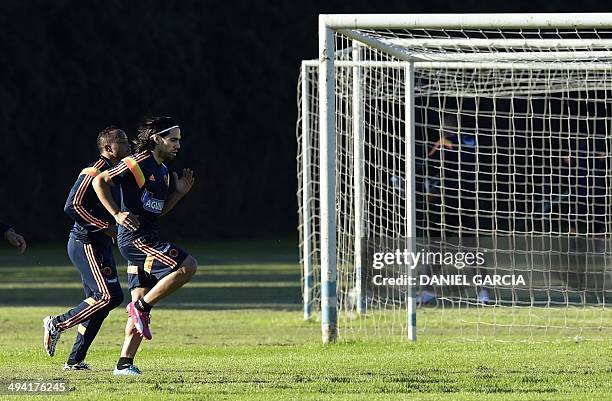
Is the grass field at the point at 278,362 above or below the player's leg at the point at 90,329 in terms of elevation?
below

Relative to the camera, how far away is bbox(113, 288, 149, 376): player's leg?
31.8 feet

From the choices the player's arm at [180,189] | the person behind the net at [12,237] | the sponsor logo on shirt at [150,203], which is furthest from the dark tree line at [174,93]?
the sponsor logo on shirt at [150,203]

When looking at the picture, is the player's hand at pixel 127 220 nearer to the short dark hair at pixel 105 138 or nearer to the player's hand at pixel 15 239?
the player's hand at pixel 15 239

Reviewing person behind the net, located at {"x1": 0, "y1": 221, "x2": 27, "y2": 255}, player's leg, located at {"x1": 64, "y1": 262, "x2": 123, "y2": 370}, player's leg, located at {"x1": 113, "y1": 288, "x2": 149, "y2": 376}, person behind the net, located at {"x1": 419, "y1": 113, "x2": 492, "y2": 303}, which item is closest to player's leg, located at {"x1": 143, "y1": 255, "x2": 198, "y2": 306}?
player's leg, located at {"x1": 113, "y1": 288, "x2": 149, "y2": 376}

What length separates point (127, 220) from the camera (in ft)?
31.2

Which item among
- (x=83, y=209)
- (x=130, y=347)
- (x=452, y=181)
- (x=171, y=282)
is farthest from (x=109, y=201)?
(x=452, y=181)

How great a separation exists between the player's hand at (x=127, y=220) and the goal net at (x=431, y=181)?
2.98 m

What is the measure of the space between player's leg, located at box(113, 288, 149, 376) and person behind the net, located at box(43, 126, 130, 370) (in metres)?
0.58

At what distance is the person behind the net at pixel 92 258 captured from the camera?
10352 mm

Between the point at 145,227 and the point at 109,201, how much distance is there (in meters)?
0.28

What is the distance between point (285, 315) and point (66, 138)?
704 inches

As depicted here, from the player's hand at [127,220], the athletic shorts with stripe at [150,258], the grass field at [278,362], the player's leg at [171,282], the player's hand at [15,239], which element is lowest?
the grass field at [278,362]

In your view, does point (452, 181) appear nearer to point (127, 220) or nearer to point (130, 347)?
point (130, 347)

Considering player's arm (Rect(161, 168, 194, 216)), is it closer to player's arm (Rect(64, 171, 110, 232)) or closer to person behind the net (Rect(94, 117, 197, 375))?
person behind the net (Rect(94, 117, 197, 375))
